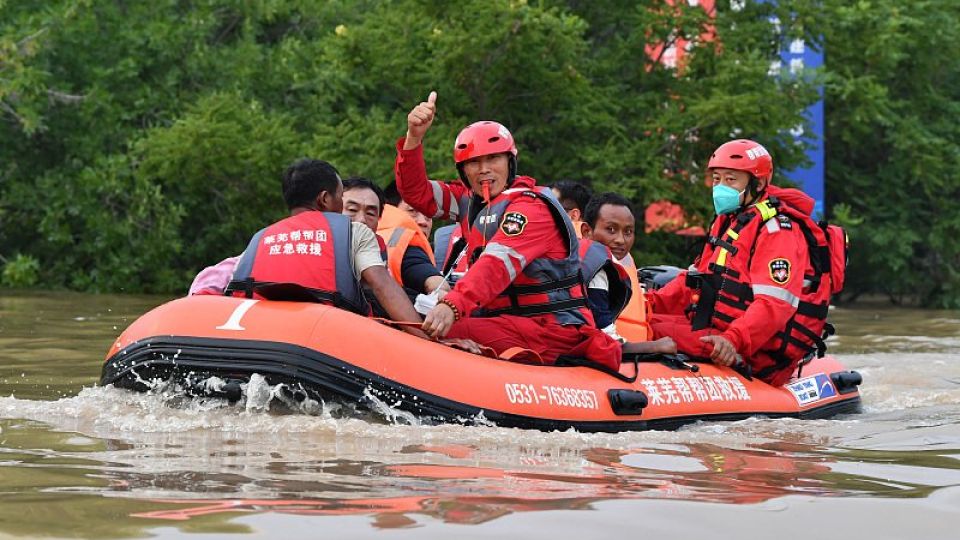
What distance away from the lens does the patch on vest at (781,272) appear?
23.7ft

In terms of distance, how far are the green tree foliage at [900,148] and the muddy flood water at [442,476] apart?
12.3 metres

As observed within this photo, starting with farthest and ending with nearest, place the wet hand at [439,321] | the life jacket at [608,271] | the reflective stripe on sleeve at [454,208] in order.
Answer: the reflective stripe on sleeve at [454,208] < the life jacket at [608,271] < the wet hand at [439,321]

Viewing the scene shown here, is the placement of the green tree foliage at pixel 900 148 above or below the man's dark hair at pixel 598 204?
above

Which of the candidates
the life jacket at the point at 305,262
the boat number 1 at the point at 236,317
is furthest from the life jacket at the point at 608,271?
the boat number 1 at the point at 236,317

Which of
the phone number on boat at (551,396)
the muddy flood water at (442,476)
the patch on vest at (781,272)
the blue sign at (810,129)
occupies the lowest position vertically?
the muddy flood water at (442,476)

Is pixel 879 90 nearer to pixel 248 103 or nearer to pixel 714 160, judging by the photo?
pixel 248 103

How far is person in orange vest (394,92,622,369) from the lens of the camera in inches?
247

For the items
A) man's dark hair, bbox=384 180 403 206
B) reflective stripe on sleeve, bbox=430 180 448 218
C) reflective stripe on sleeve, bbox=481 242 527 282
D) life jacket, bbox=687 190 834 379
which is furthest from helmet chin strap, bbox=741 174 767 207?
man's dark hair, bbox=384 180 403 206

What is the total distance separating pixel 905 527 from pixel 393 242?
11.0 ft

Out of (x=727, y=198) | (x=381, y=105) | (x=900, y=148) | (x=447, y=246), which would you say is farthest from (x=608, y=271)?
(x=900, y=148)

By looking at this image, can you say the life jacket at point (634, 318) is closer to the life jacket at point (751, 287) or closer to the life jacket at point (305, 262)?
the life jacket at point (751, 287)

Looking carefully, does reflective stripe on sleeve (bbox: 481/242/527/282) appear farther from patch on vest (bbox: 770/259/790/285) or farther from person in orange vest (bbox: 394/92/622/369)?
patch on vest (bbox: 770/259/790/285)

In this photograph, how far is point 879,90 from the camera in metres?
18.4

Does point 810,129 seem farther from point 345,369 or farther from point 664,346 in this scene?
point 345,369
